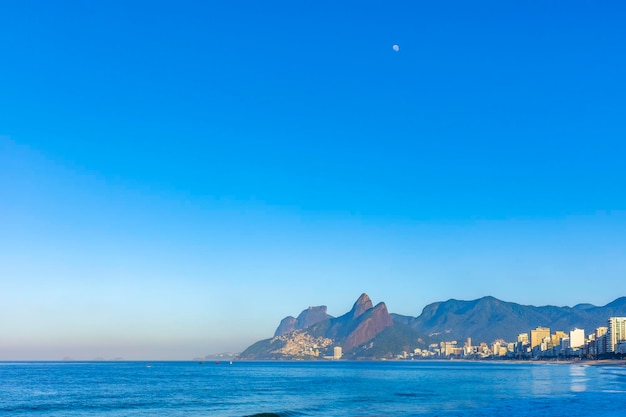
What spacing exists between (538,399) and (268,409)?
1499 inches

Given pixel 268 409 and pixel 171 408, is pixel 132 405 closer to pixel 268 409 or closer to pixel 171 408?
pixel 171 408

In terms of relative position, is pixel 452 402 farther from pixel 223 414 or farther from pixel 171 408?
pixel 171 408

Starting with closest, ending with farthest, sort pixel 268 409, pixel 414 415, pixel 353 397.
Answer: pixel 414 415
pixel 268 409
pixel 353 397

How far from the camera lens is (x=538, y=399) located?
78875 millimetres

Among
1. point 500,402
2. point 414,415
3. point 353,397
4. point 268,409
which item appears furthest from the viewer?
point 353,397

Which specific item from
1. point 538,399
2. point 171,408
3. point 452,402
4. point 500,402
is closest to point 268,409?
point 171,408

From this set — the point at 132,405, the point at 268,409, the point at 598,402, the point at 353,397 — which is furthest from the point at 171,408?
the point at 598,402

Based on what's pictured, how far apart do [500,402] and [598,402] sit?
1211cm

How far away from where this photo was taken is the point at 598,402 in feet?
239

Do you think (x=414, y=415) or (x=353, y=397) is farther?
(x=353, y=397)

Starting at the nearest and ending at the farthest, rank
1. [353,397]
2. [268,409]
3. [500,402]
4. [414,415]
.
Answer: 1. [414,415]
2. [268,409]
3. [500,402]
4. [353,397]

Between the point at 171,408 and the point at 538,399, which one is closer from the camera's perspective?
the point at 171,408

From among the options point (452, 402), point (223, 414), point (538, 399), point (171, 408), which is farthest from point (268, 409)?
point (538, 399)

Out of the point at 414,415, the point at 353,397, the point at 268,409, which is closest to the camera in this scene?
the point at 414,415
